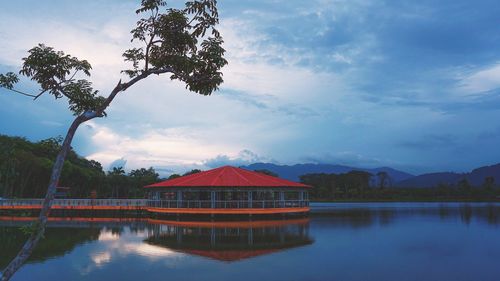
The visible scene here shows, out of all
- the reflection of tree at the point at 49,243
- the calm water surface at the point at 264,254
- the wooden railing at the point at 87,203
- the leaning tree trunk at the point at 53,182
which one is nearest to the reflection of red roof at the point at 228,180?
the wooden railing at the point at 87,203

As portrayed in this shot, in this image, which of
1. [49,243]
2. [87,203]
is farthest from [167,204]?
[49,243]

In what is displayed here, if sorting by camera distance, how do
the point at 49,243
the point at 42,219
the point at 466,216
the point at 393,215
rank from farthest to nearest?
1. the point at 393,215
2. the point at 466,216
3. the point at 49,243
4. the point at 42,219

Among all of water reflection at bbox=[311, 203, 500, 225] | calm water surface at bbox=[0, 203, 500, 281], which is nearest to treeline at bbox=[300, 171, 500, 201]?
water reflection at bbox=[311, 203, 500, 225]

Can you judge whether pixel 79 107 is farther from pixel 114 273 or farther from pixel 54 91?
pixel 114 273

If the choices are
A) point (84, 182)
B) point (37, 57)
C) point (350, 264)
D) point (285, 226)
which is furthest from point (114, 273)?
point (84, 182)

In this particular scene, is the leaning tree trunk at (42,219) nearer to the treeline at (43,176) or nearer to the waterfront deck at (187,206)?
the waterfront deck at (187,206)

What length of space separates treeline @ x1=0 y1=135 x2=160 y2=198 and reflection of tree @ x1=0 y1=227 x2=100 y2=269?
1368cm

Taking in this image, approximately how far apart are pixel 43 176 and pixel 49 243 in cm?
4058

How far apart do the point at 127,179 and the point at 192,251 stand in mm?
54324

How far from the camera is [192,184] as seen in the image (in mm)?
38094

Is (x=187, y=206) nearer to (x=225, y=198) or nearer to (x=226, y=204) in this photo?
(x=226, y=204)

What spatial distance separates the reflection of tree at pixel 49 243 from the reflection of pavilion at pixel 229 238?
4.12m

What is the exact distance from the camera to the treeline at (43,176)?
52844 mm

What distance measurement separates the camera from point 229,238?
25.5m
